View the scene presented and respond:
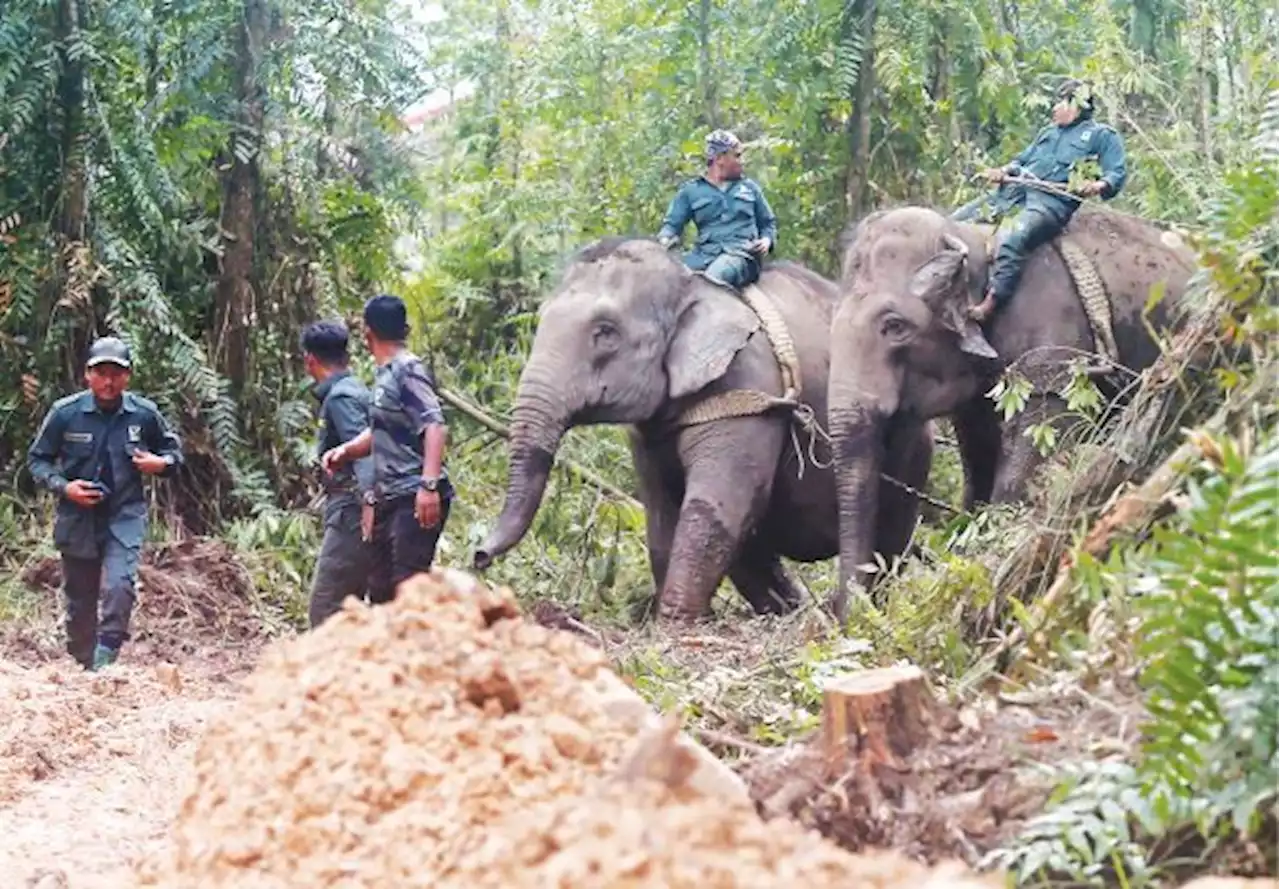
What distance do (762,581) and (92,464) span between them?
187 inches

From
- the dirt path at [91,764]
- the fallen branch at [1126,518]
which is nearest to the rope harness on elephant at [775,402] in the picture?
the dirt path at [91,764]

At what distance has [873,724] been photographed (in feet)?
15.5

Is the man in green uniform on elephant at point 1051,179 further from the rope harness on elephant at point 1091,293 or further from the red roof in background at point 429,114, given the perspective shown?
the red roof in background at point 429,114

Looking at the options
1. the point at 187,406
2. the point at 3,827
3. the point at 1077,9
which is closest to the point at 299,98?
the point at 187,406

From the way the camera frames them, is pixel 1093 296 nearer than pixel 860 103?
Yes

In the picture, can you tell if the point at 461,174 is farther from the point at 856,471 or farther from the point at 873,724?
the point at 873,724

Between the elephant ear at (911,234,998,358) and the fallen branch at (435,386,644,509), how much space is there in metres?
2.99

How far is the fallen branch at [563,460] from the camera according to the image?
43.3 ft

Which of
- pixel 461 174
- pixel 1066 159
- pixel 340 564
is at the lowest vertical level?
pixel 340 564

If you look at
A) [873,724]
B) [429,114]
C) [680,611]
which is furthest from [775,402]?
[429,114]

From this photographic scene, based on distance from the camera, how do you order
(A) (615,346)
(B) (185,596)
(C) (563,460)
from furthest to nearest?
1. (C) (563,460)
2. (B) (185,596)
3. (A) (615,346)

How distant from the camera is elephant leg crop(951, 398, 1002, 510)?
451 inches

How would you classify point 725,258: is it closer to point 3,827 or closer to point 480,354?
point 480,354

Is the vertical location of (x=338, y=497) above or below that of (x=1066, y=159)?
below
